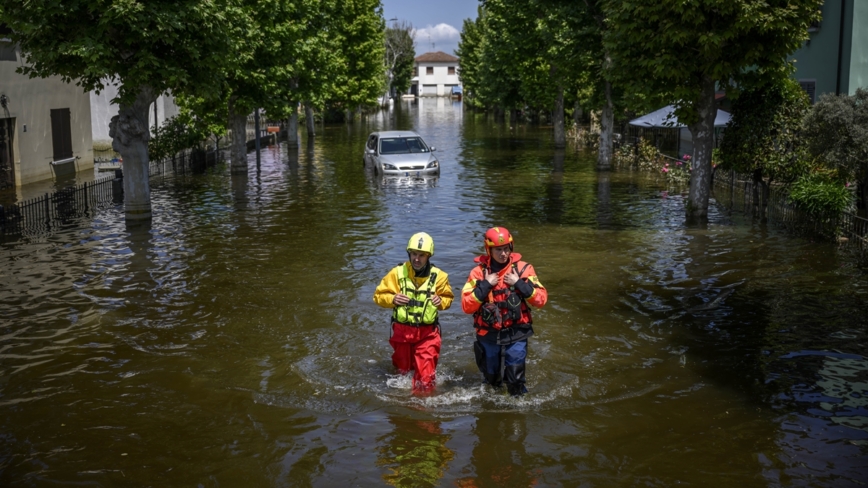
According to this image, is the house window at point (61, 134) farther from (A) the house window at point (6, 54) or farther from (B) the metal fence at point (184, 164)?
(A) the house window at point (6, 54)

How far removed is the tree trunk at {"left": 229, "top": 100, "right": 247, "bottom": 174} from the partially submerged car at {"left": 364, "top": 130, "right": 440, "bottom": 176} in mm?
4364

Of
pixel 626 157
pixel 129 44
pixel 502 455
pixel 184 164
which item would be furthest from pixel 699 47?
pixel 184 164

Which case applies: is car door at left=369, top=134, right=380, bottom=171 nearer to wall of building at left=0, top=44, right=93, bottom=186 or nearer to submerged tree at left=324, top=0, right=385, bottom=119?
wall of building at left=0, top=44, right=93, bottom=186

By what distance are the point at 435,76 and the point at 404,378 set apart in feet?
599

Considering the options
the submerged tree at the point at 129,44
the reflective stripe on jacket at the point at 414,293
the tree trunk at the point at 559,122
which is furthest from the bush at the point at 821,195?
the tree trunk at the point at 559,122

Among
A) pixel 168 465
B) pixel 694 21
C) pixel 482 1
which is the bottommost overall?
pixel 168 465

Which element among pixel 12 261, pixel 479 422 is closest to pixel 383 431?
pixel 479 422

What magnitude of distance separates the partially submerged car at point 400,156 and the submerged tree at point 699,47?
29.7 feet

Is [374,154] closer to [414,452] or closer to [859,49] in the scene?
[859,49]

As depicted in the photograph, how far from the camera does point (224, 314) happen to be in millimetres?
11859

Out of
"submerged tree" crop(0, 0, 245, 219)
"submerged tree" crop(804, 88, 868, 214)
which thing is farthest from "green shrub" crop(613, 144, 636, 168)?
"submerged tree" crop(0, 0, 245, 219)

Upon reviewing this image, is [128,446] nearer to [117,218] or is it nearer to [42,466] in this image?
[42,466]

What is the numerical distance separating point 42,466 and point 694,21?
48.6 feet

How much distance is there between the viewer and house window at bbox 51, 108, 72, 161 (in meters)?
28.5
